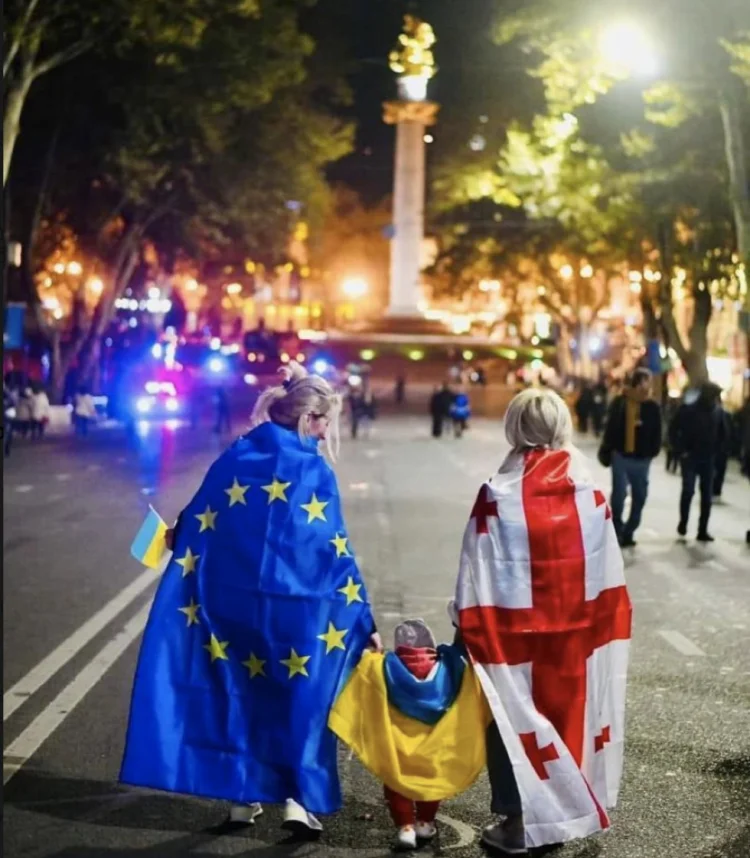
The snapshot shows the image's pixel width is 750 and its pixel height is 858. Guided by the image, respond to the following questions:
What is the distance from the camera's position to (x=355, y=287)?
136625mm

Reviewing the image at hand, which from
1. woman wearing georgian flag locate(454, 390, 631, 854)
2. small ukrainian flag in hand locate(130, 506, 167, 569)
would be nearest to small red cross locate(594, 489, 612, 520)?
woman wearing georgian flag locate(454, 390, 631, 854)

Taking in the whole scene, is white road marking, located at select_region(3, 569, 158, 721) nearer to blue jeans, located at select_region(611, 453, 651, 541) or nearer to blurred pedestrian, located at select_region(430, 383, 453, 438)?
blue jeans, located at select_region(611, 453, 651, 541)

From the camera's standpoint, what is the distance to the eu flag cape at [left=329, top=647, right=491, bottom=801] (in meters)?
5.37

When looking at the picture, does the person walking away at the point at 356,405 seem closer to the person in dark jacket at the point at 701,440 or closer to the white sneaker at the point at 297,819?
the person in dark jacket at the point at 701,440

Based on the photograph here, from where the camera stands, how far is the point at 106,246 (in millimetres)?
44062

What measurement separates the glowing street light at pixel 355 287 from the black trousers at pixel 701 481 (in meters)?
121

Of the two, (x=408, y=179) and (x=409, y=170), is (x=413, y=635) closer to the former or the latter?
(x=408, y=179)

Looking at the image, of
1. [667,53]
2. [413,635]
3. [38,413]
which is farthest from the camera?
[38,413]

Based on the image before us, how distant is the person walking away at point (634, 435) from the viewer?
14438 mm

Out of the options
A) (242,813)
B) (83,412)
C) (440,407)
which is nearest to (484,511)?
(242,813)

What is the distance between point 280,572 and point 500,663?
872 millimetres

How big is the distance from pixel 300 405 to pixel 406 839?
1660mm

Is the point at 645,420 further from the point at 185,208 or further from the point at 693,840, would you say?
the point at 185,208

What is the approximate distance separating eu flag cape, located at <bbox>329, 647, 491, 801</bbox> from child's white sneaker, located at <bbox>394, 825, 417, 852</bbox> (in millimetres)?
204
